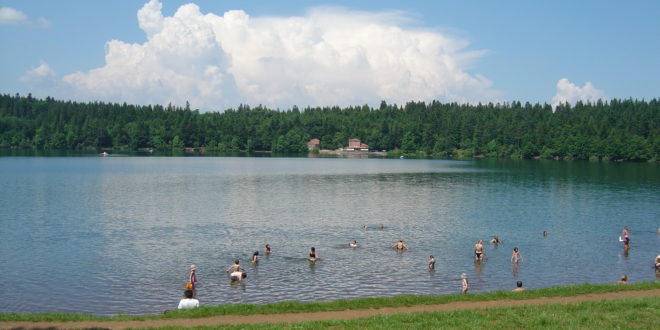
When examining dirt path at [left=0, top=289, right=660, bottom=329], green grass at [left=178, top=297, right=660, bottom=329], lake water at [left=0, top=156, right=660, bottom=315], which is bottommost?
lake water at [left=0, top=156, right=660, bottom=315]

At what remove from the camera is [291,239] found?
2114 inches

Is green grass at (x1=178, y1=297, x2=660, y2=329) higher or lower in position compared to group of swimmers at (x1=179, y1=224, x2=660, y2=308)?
higher

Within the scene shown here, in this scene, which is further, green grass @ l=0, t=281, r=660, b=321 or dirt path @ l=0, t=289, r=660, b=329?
green grass @ l=0, t=281, r=660, b=321

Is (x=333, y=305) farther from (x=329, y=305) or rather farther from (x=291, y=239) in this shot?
(x=291, y=239)

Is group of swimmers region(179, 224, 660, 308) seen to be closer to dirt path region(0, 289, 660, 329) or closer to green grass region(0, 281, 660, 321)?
green grass region(0, 281, 660, 321)

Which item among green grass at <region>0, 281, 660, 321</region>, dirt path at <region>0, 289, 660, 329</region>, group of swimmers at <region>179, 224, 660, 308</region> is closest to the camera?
dirt path at <region>0, 289, 660, 329</region>

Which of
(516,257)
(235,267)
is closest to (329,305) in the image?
(235,267)

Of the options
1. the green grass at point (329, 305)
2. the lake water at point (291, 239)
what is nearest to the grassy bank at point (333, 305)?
the green grass at point (329, 305)

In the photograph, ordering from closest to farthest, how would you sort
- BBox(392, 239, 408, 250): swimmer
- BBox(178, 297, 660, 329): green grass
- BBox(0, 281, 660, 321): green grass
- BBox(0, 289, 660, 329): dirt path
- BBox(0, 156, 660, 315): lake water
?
BBox(178, 297, 660, 329): green grass < BBox(0, 289, 660, 329): dirt path < BBox(0, 281, 660, 321): green grass < BBox(0, 156, 660, 315): lake water < BBox(392, 239, 408, 250): swimmer

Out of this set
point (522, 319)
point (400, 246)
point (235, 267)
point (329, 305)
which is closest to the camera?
point (522, 319)

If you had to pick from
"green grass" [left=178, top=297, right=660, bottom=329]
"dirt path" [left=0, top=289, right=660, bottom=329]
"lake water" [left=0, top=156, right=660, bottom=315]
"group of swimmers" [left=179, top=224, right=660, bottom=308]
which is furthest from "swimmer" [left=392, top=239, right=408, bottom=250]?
"green grass" [left=178, top=297, right=660, bottom=329]

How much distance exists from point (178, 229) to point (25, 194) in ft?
130

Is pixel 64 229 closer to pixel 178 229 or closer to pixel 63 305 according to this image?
pixel 178 229

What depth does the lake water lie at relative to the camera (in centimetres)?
3684
